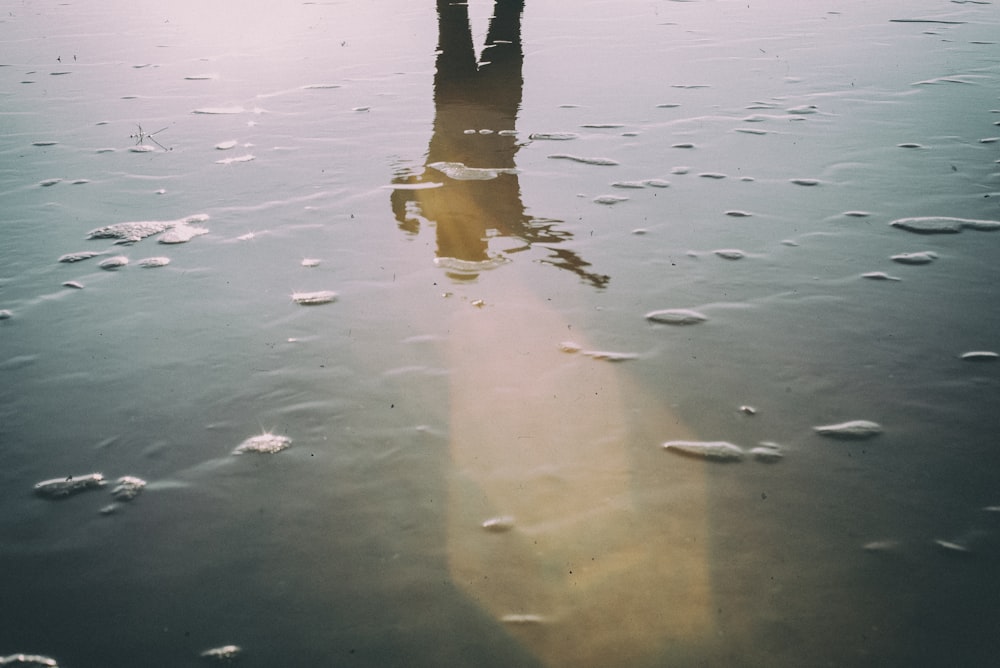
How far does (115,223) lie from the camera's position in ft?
19.3

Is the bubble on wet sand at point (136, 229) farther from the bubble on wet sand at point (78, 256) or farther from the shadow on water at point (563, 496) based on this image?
the shadow on water at point (563, 496)

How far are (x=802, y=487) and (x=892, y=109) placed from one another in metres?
6.08

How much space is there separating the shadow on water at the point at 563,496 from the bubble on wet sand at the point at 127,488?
1.19 meters

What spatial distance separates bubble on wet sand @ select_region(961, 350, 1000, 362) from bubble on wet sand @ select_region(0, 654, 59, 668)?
12.3ft

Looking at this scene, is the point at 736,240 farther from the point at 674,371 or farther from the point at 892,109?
the point at 892,109

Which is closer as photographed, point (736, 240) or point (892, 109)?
point (736, 240)

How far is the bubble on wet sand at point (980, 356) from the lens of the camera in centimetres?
374

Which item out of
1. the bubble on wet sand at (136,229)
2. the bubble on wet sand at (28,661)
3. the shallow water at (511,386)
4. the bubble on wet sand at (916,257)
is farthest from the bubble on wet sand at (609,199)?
the bubble on wet sand at (28,661)

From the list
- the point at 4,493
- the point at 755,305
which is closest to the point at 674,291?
the point at 755,305

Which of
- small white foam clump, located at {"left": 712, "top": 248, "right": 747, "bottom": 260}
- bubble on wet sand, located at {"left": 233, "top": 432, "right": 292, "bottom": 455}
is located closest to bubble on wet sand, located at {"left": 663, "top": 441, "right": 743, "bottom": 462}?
bubble on wet sand, located at {"left": 233, "top": 432, "right": 292, "bottom": 455}

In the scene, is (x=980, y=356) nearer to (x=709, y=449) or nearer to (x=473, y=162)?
(x=709, y=449)

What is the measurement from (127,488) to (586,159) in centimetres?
466

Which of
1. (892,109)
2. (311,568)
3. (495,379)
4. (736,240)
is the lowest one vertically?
(311,568)

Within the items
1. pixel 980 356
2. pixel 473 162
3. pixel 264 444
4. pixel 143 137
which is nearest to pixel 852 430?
pixel 980 356
